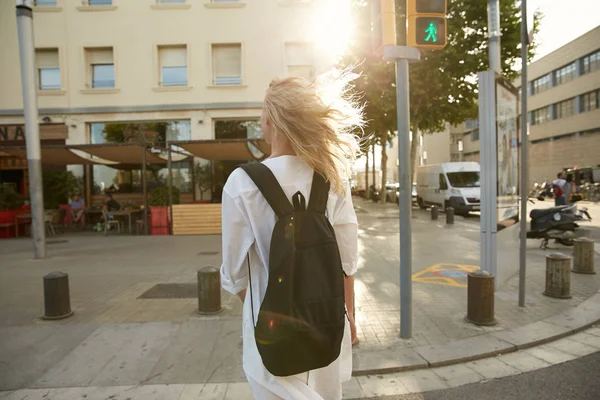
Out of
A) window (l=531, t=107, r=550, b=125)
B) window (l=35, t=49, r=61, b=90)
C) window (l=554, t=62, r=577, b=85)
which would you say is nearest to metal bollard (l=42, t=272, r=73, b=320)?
window (l=35, t=49, r=61, b=90)

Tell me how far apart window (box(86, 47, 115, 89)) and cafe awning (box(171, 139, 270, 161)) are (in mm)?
6546

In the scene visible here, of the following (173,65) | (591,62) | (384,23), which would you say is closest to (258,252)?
(384,23)

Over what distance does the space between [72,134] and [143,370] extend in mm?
16308

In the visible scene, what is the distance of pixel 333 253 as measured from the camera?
149 centimetres

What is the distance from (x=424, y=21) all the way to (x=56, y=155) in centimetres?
1375

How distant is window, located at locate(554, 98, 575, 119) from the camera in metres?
37.9

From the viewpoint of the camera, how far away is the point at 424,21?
12.7 ft

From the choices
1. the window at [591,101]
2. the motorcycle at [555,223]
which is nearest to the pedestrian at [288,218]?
the motorcycle at [555,223]

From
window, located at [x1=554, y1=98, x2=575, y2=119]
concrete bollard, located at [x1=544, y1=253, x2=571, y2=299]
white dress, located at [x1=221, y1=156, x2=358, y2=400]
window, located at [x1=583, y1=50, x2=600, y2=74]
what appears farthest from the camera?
window, located at [x1=554, y1=98, x2=575, y2=119]

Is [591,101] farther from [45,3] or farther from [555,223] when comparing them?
[45,3]

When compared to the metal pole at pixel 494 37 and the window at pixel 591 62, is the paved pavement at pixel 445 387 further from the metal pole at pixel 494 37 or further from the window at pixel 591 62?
the window at pixel 591 62

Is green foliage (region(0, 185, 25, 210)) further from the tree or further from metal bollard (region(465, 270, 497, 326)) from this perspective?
metal bollard (region(465, 270, 497, 326))

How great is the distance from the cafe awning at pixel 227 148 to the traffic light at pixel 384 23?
8.00 meters

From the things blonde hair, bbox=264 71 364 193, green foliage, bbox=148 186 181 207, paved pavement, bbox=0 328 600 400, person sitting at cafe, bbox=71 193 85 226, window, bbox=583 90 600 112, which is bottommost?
paved pavement, bbox=0 328 600 400
